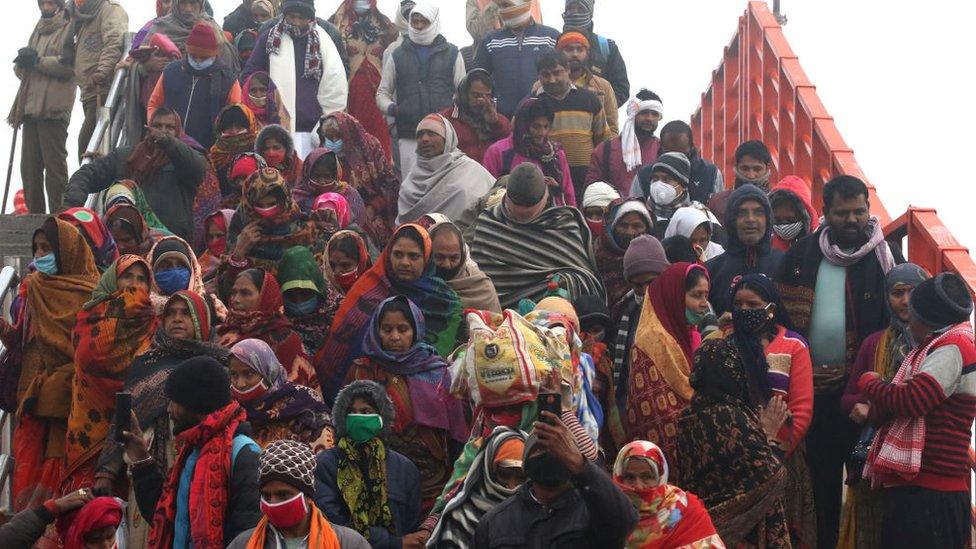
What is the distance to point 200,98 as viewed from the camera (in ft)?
48.2

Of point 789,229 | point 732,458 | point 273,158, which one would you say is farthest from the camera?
point 273,158

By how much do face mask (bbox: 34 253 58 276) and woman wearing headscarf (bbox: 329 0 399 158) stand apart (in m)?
4.70

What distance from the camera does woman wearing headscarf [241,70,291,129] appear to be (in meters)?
14.8

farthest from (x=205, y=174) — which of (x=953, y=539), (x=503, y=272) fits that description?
(x=953, y=539)

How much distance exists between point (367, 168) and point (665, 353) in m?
4.50

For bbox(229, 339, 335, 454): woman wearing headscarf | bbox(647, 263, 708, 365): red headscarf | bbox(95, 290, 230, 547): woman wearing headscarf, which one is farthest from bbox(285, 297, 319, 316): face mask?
bbox(647, 263, 708, 365): red headscarf

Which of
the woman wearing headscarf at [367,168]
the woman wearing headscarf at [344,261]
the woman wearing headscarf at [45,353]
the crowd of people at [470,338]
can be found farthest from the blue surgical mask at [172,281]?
the woman wearing headscarf at [367,168]

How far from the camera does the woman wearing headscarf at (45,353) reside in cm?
1078

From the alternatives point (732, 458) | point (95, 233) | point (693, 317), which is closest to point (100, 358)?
point (95, 233)

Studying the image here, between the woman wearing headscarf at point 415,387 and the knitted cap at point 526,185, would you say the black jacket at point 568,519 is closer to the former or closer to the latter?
the woman wearing headscarf at point 415,387

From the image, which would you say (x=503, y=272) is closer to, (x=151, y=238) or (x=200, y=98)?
(x=151, y=238)

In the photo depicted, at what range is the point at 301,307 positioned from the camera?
37.3 feet

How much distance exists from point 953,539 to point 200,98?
708 cm

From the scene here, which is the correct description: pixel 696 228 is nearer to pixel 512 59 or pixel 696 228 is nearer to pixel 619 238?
pixel 619 238
